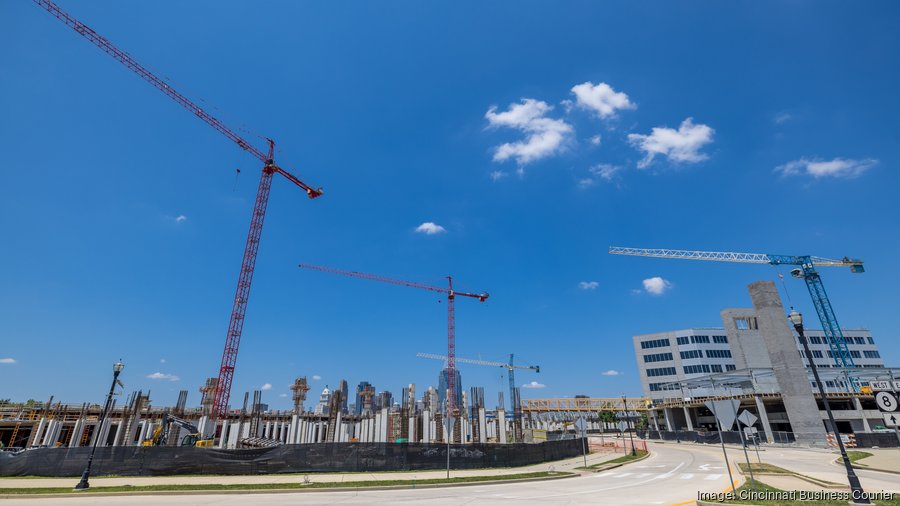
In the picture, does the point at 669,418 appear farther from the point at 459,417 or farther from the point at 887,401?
the point at 887,401

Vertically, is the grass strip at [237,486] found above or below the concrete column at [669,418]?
below

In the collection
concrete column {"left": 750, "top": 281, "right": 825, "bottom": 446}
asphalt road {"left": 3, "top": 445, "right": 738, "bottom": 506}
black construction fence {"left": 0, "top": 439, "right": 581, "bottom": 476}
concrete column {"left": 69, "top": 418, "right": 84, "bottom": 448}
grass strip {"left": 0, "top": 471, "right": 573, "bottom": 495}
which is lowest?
asphalt road {"left": 3, "top": 445, "right": 738, "bottom": 506}

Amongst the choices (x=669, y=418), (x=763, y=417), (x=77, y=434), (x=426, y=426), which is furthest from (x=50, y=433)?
(x=669, y=418)

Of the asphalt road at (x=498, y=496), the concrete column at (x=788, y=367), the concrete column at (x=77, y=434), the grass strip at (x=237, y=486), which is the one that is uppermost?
the concrete column at (x=788, y=367)

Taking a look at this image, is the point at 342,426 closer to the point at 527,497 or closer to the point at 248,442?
the point at 248,442

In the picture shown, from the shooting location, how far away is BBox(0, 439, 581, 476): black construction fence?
70.0ft

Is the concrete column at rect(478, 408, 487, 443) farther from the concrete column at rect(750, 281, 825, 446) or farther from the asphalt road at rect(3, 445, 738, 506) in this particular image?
the concrete column at rect(750, 281, 825, 446)

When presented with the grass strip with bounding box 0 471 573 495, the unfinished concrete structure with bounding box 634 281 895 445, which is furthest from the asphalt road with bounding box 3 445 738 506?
the unfinished concrete structure with bounding box 634 281 895 445

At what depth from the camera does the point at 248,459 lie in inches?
890

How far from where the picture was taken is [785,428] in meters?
68.8

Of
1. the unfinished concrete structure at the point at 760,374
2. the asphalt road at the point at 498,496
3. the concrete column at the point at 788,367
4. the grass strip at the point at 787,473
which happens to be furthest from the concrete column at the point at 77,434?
the concrete column at the point at 788,367

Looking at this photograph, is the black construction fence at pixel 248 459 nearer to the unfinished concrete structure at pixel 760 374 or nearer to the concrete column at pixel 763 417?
the unfinished concrete structure at pixel 760 374

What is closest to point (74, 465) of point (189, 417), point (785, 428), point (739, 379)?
point (189, 417)

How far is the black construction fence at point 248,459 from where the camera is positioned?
21328mm
